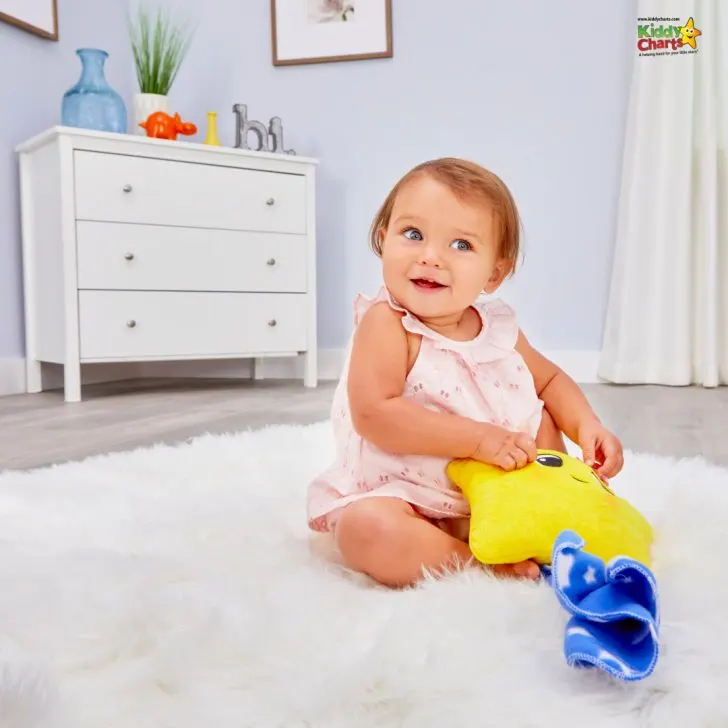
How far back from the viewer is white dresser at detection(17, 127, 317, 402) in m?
2.28

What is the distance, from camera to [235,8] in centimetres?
300

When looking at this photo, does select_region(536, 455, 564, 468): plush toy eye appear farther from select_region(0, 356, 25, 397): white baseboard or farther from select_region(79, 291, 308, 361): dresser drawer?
select_region(0, 356, 25, 397): white baseboard

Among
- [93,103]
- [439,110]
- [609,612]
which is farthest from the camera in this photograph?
[439,110]

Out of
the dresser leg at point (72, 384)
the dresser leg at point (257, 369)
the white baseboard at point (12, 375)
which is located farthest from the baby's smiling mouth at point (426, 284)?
the dresser leg at point (257, 369)

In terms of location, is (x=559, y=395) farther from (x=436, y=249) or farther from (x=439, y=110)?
(x=439, y=110)

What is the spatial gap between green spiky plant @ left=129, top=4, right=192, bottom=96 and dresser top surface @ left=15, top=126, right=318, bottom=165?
37 centimetres

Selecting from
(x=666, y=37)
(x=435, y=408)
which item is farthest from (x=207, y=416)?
(x=666, y=37)

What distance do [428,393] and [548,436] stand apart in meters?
0.18

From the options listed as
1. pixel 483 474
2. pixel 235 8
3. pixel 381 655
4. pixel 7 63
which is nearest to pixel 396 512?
pixel 483 474

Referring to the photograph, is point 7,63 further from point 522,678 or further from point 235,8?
point 522,678

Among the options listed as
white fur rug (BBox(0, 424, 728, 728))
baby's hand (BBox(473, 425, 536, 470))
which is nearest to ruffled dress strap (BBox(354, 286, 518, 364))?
baby's hand (BBox(473, 425, 536, 470))

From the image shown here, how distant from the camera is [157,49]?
2.64 metres

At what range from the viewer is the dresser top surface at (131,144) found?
88.4 inches

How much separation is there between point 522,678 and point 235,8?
2.97 metres
